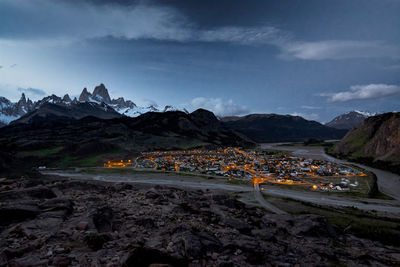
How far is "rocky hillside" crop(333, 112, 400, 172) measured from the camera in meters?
126

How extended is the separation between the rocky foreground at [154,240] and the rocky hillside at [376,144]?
119508 mm

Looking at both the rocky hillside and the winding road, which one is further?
the rocky hillside

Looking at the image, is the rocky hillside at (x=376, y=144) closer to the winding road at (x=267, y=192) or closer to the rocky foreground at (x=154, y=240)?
the winding road at (x=267, y=192)

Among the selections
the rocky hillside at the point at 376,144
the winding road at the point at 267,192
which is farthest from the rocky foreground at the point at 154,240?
the rocky hillside at the point at 376,144

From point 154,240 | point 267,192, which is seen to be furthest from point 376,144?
point 154,240

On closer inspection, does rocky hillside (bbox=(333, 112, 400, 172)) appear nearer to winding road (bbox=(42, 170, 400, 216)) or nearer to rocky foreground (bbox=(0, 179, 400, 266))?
winding road (bbox=(42, 170, 400, 216))

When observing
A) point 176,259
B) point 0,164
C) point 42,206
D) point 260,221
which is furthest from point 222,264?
point 0,164

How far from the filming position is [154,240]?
764 inches

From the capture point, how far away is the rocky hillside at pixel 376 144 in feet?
414

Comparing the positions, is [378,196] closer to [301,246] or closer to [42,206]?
[301,246]

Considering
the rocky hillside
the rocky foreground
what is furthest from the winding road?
the rocky hillside

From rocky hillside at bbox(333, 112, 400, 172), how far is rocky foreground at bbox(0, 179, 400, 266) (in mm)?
119508

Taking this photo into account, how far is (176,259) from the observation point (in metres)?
16.0

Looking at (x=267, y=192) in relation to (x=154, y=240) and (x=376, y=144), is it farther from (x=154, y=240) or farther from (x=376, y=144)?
(x=376, y=144)
